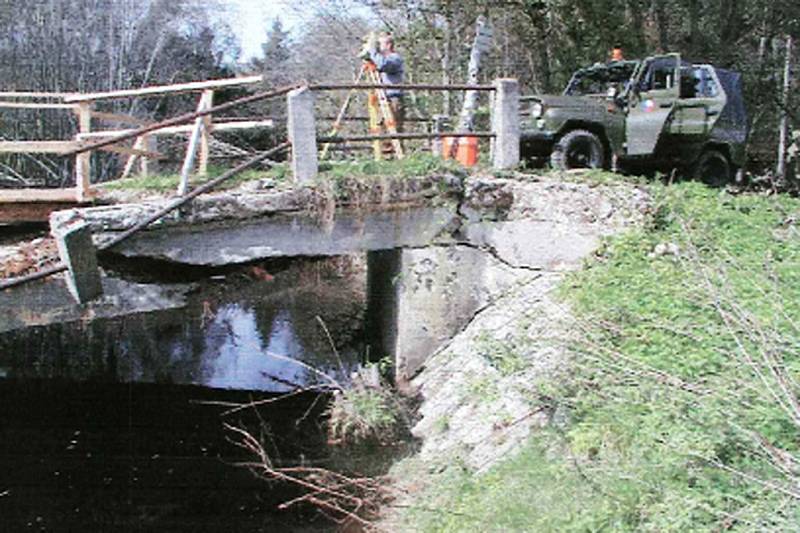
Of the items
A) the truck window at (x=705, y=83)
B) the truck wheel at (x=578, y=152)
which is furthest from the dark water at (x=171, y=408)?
the truck window at (x=705, y=83)

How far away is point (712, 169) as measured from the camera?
1294 centimetres

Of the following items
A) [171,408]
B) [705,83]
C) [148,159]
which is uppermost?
[705,83]

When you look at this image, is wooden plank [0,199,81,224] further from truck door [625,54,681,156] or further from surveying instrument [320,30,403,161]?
truck door [625,54,681,156]

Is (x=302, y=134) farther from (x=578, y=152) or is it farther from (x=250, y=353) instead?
(x=250, y=353)

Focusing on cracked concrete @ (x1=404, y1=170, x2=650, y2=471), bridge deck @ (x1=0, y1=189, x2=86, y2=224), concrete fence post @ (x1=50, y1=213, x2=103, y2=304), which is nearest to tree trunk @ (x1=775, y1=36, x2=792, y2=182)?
cracked concrete @ (x1=404, y1=170, x2=650, y2=471)

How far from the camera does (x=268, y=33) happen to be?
86.1ft

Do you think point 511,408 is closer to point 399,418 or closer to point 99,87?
point 399,418

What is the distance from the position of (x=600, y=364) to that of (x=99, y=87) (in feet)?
62.5

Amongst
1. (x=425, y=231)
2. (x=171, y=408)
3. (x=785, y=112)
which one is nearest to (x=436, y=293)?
(x=425, y=231)

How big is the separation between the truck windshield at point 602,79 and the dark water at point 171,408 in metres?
5.06

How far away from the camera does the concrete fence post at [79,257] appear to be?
768cm

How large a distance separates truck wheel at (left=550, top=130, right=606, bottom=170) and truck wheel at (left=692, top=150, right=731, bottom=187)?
1.75m

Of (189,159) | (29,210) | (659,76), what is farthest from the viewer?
(659,76)

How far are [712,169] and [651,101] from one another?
1.77 meters
